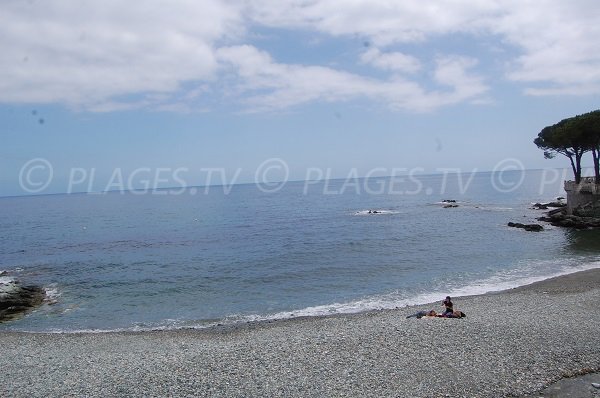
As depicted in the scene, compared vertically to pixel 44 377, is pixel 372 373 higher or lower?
higher

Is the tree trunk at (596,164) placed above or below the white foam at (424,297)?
above

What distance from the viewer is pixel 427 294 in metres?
26.1

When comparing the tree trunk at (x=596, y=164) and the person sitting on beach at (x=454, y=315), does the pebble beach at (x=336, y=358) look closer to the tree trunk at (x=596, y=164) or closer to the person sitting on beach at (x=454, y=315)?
the person sitting on beach at (x=454, y=315)

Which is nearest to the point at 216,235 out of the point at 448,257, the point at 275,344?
the point at 448,257

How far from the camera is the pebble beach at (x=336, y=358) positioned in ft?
38.7

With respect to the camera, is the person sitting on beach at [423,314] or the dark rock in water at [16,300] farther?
the dark rock in water at [16,300]

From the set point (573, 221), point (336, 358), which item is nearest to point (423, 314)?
point (336, 358)

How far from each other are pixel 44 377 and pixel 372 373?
31.4 feet

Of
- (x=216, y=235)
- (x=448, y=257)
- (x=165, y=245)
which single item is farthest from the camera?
(x=216, y=235)

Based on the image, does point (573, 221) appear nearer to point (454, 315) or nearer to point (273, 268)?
point (273, 268)

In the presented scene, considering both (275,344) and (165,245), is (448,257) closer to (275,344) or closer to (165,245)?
(275,344)

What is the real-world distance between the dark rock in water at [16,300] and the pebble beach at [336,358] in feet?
21.7

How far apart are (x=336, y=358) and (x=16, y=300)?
21.7 meters

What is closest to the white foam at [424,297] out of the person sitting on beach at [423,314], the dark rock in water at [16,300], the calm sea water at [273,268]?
the calm sea water at [273,268]
